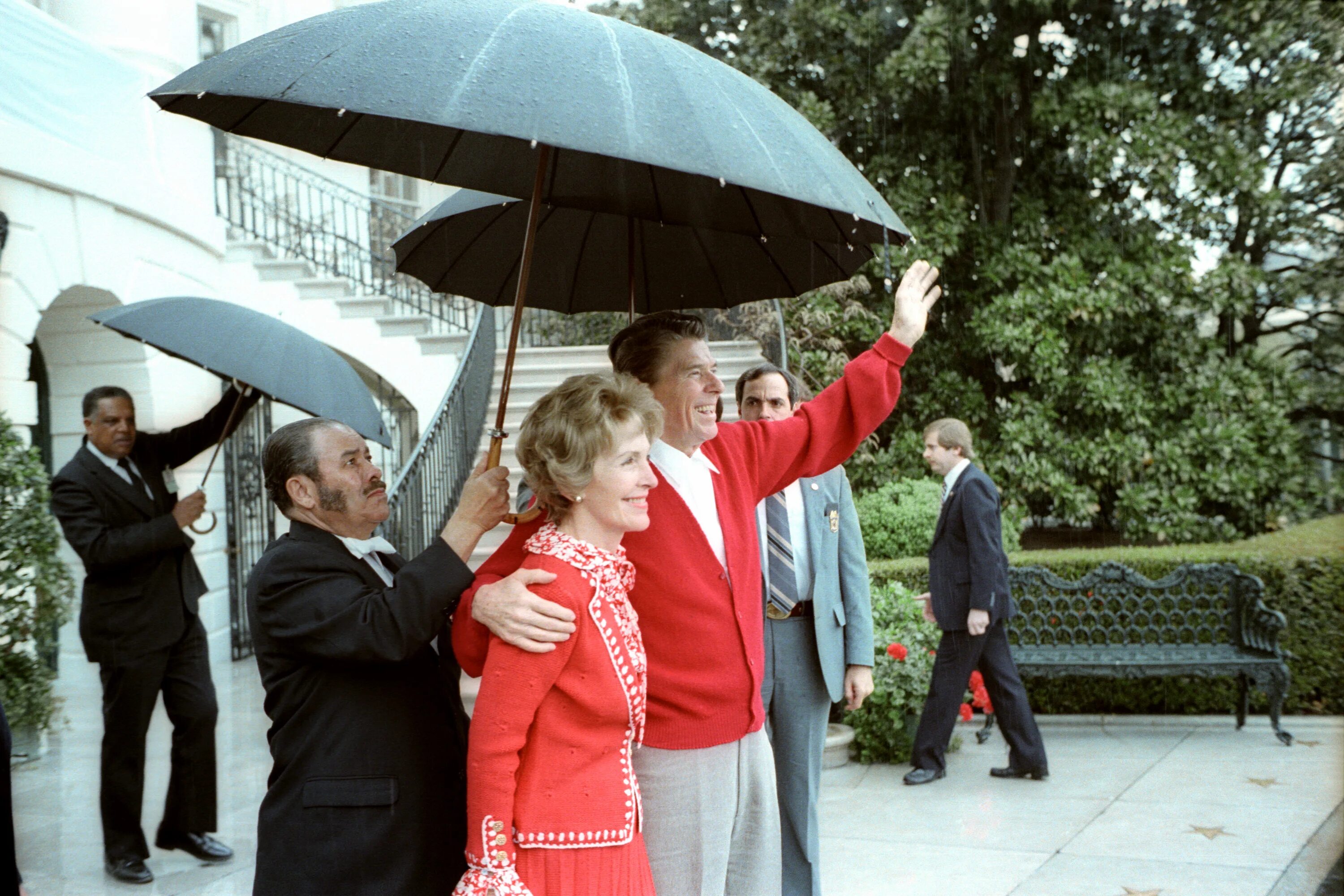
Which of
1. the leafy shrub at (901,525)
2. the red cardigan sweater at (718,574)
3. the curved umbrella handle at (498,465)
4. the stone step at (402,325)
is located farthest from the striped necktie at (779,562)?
the stone step at (402,325)

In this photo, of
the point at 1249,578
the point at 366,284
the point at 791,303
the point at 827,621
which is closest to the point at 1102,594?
the point at 1249,578

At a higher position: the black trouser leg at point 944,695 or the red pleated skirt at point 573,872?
the red pleated skirt at point 573,872

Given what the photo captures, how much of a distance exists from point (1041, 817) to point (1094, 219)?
801cm

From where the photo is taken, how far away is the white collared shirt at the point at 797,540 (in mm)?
3857

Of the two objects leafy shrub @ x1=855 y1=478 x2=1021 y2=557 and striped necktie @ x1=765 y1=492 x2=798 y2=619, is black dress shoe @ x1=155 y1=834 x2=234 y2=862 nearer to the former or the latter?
striped necktie @ x1=765 y1=492 x2=798 y2=619

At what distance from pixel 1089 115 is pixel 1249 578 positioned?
552cm

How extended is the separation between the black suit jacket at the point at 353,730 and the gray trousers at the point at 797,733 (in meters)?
1.60

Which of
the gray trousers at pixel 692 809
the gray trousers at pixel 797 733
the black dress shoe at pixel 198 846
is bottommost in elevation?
the black dress shoe at pixel 198 846

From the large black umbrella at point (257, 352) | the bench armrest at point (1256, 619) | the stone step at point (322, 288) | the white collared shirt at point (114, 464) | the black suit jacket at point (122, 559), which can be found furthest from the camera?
the stone step at point (322, 288)

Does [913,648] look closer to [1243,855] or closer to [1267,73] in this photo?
[1243,855]

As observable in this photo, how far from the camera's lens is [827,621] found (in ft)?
12.7

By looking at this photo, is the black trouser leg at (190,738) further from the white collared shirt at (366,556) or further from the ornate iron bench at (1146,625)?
the ornate iron bench at (1146,625)

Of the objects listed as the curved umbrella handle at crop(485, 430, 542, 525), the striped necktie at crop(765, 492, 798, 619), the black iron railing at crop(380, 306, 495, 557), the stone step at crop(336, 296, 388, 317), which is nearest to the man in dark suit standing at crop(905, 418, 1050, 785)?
the striped necktie at crop(765, 492, 798, 619)

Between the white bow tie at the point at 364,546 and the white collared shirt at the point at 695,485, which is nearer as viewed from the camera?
the white bow tie at the point at 364,546
